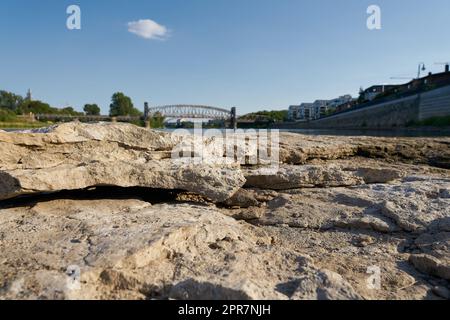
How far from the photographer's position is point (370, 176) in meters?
3.96

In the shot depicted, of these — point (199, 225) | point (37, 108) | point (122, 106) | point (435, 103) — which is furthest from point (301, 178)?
point (122, 106)

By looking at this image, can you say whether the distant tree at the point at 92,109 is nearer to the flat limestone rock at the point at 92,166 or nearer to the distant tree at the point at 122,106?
the distant tree at the point at 122,106

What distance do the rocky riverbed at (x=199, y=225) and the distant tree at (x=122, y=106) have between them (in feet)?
272

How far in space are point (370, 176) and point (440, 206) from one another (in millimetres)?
1118

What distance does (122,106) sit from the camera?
85062 millimetres

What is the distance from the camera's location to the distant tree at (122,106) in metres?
82.9

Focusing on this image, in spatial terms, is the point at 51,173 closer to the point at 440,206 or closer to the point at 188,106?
the point at 440,206


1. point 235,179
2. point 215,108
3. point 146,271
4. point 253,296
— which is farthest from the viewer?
point 215,108

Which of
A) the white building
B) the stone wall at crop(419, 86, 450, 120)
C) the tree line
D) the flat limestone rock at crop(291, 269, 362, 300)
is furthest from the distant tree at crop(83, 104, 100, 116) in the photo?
the white building

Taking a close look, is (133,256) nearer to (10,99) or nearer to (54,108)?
(54,108)

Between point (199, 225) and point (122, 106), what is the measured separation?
8847 cm

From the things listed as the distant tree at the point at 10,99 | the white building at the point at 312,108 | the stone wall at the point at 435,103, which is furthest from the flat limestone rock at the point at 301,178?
the white building at the point at 312,108

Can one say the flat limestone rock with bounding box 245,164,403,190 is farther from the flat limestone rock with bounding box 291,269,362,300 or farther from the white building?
the white building
